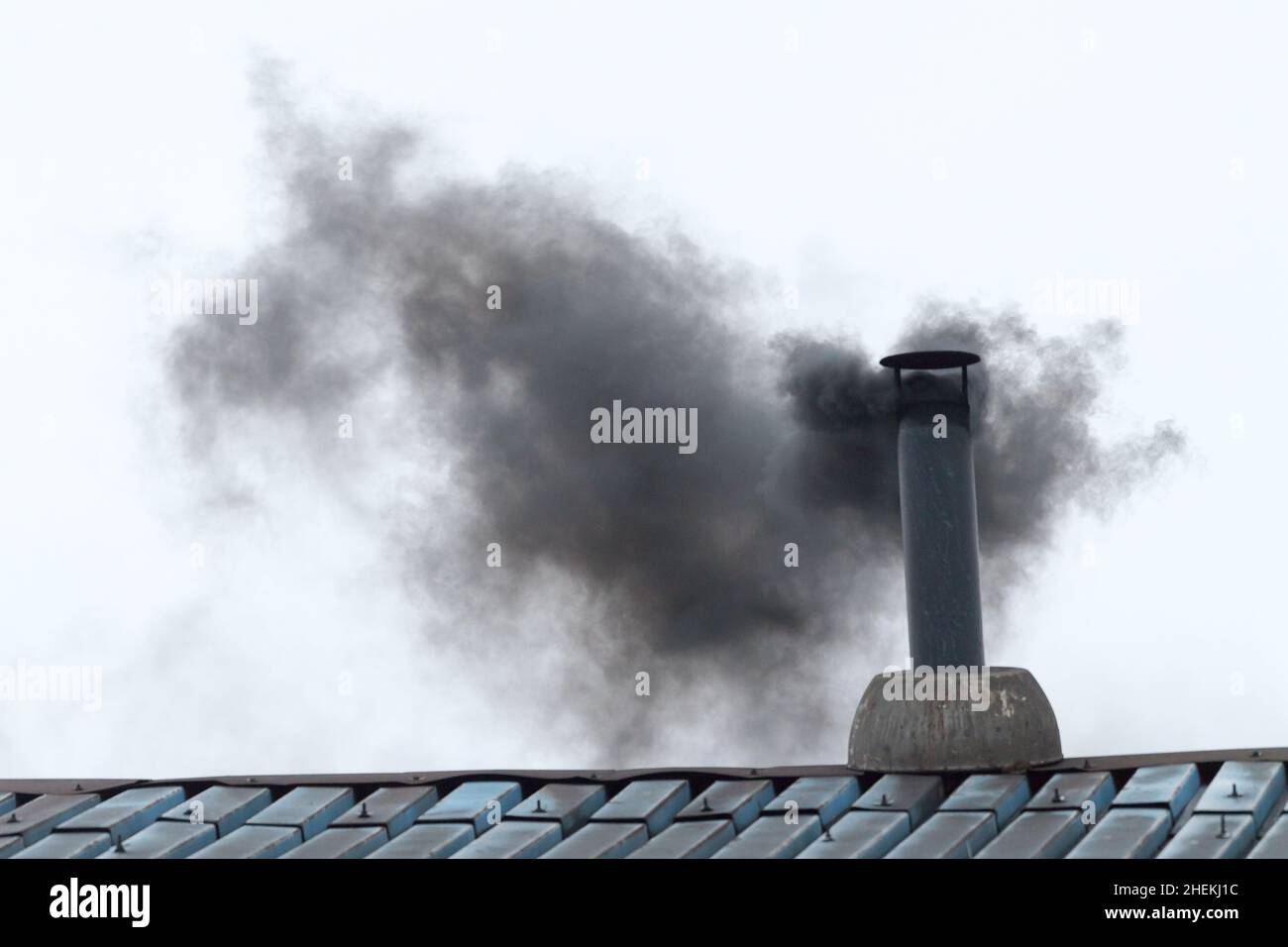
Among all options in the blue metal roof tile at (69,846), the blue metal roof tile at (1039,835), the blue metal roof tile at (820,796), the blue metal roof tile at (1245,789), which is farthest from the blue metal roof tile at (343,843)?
the blue metal roof tile at (1245,789)

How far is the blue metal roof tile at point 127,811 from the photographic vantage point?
11.8 m

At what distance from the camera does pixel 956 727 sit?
12141mm

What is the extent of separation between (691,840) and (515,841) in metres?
1.19

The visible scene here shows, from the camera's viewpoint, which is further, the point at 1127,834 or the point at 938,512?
the point at 938,512

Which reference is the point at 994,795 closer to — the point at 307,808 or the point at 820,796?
the point at 820,796

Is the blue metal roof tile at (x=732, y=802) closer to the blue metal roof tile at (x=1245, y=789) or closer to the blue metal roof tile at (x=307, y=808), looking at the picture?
the blue metal roof tile at (x=307, y=808)

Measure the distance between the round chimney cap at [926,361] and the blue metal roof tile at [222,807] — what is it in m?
6.11

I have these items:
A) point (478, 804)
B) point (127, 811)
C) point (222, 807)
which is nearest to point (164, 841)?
point (222, 807)

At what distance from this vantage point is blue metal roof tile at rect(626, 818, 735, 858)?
1044 centimetres
